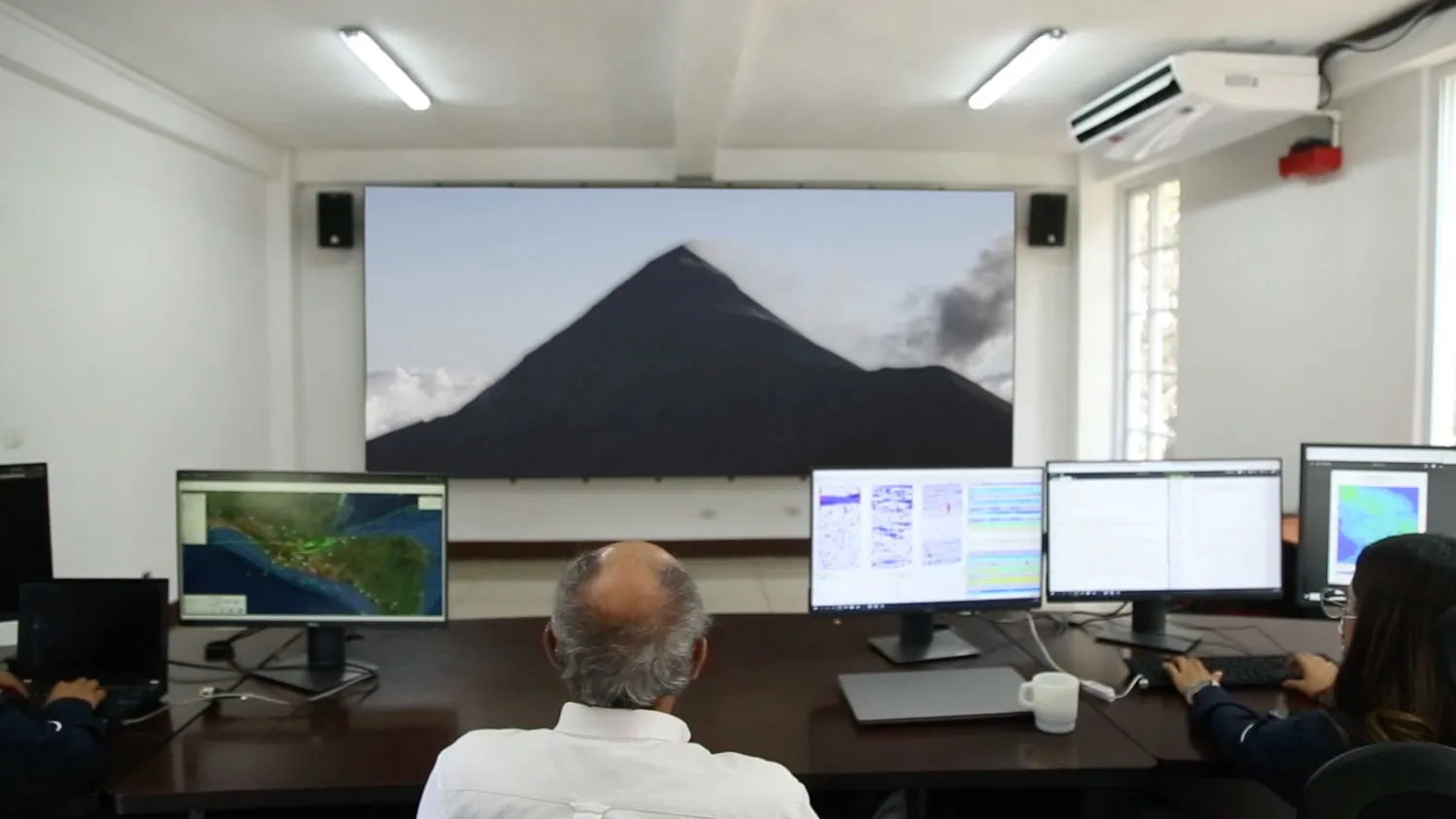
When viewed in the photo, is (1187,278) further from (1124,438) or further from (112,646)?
(112,646)

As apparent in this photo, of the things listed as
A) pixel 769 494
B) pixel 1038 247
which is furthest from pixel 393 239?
pixel 1038 247

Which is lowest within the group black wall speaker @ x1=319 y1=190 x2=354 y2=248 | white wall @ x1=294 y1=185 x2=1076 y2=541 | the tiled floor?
the tiled floor

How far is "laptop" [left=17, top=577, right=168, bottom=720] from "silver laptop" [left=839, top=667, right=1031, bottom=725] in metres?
1.49

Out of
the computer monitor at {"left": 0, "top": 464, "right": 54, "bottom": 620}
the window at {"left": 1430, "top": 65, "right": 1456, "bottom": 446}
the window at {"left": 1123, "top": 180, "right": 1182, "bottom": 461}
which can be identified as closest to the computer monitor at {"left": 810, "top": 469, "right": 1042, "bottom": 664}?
the computer monitor at {"left": 0, "top": 464, "right": 54, "bottom": 620}

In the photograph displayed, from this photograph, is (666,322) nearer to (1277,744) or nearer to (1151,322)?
(1151,322)

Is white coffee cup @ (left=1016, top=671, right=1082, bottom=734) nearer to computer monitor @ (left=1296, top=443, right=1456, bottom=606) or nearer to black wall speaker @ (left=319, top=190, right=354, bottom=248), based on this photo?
computer monitor @ (left=1296, top=443, right=1456, bottom=606)

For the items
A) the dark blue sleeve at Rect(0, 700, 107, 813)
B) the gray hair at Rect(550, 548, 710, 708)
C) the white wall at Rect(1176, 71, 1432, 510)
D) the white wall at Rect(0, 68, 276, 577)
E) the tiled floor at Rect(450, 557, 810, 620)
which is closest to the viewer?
the gray hair at Rect(550, 548, 710, 708)

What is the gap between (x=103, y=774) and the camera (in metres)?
1.65

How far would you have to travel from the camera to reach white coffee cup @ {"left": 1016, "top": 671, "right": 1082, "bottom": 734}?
5.95 ft

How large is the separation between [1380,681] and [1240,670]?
0.64 meters

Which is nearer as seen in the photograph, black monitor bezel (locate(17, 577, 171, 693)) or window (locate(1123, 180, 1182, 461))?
black monitor bezel (locate(17, 577, 171, 693))

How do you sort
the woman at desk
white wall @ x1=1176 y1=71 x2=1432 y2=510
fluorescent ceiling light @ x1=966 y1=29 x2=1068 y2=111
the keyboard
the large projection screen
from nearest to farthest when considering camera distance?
the woman at desk
the keyboard
white wall @ x1=1176 y1=71 x2=1432 y2=510
fluorescent ceiling light @ x1=966 y1=29 x2=1068 y2=111
the large projection screen

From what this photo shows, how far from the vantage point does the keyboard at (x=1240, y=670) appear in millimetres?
2074

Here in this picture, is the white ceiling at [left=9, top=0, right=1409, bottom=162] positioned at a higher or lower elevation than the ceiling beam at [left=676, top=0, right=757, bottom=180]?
higher
